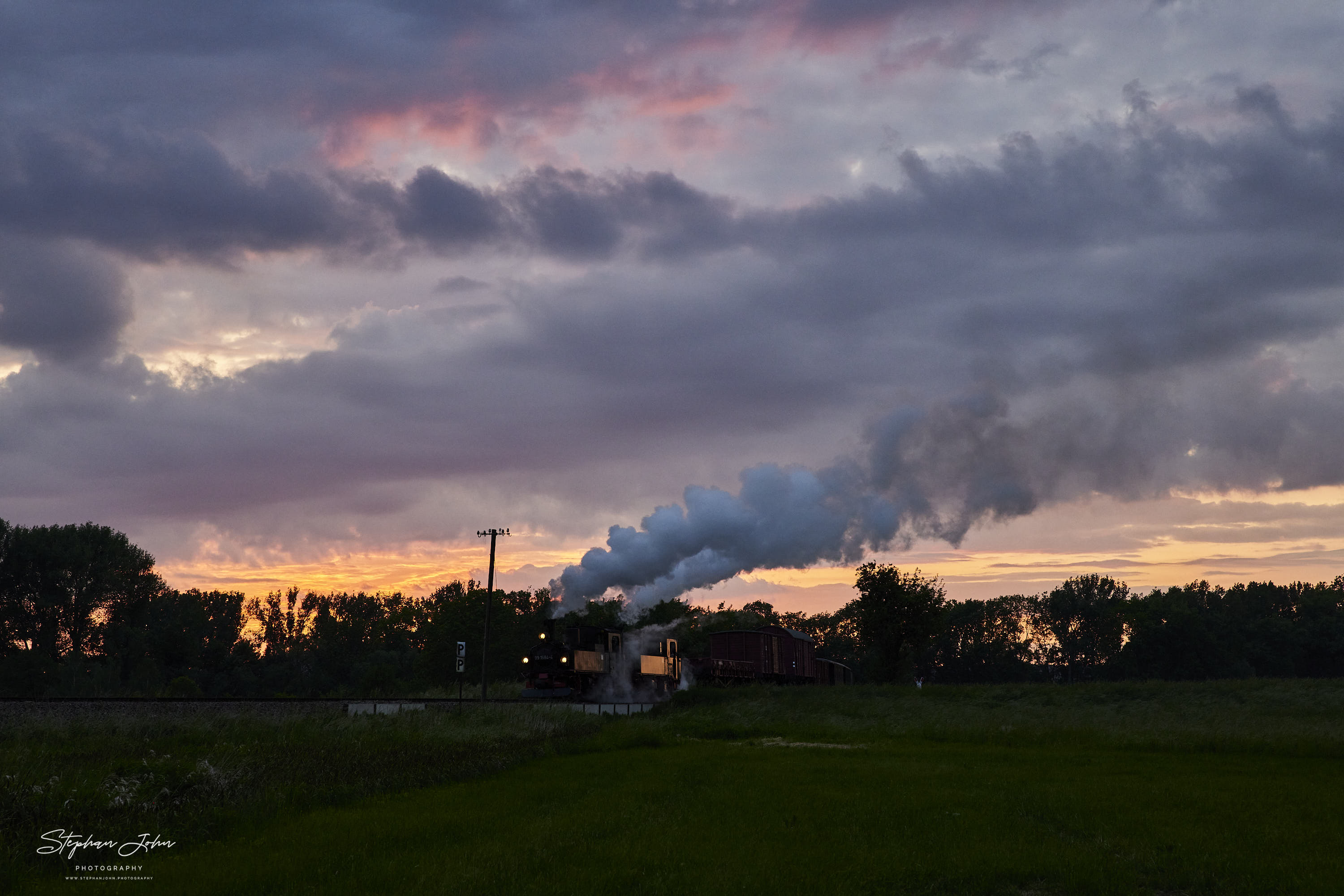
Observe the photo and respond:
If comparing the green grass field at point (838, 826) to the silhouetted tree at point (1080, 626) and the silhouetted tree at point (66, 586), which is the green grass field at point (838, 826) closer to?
the silhouetted tree at point (66, 586)

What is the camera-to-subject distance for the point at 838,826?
59.9 ft

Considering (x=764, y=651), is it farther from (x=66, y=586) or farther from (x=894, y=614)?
(x=66, y=586)

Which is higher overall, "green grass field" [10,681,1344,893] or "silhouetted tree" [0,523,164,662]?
"silhouetted tree" [0,523,164,662]

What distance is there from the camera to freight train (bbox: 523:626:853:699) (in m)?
57.2

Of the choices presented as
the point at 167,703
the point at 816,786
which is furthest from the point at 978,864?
the point at 167,703

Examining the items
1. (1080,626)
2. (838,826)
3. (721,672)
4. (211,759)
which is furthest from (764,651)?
(1080,626)

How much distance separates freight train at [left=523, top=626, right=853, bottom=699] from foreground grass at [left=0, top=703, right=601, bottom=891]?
15.3m

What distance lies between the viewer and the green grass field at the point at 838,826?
45.7 feet

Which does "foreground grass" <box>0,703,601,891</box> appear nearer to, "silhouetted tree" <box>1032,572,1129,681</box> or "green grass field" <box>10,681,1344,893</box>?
"green grass field" <box>10,681,1344,893</box>

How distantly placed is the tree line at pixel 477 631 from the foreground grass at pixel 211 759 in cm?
2086

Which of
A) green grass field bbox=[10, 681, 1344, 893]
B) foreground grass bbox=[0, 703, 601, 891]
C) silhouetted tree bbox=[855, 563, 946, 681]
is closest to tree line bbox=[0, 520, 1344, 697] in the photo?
silhouetted tree bbox=[855, 563, 946, 681]

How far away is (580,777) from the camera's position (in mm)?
25703

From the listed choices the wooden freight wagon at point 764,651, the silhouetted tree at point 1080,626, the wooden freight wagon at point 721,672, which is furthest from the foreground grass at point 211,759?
the silhouetted tree at point 1080,626

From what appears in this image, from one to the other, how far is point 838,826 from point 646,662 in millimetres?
48020
